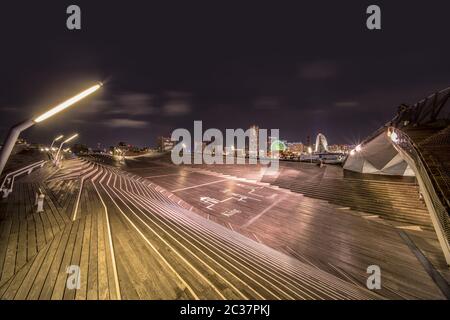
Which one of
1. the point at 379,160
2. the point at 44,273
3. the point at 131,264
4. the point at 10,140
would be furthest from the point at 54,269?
the point at 379,160

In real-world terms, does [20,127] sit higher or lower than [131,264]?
higher

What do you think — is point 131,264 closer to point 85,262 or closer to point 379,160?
point 85,262

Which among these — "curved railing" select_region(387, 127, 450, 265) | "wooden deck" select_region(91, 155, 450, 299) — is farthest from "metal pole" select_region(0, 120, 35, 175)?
"curved railing" select_region(387, 127, 450, 265)

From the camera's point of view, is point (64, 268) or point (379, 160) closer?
point (64, 268)

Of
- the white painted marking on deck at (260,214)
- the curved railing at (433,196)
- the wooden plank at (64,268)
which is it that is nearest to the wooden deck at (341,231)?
the white painted marking on deck at (260,214)

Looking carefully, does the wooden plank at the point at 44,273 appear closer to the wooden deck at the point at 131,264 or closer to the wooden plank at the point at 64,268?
the wooden deck at the point at 131,264

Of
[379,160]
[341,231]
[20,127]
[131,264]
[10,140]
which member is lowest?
[341,231]

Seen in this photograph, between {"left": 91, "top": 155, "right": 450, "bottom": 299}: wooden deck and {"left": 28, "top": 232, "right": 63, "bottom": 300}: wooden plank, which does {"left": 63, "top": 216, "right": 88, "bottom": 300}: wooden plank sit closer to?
{"left": 28, "top": 232, "right": 63, "bottom": 300}: wooden plank

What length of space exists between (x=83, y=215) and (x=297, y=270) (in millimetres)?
6534

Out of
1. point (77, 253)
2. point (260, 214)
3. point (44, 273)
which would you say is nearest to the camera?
point (44, 273)

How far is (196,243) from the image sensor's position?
4.56 m

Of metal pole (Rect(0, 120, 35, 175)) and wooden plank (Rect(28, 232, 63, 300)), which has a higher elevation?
metal pole (Rect(0, 120, 35, 175))

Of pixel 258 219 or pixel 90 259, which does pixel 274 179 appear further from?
pixel 90 259
